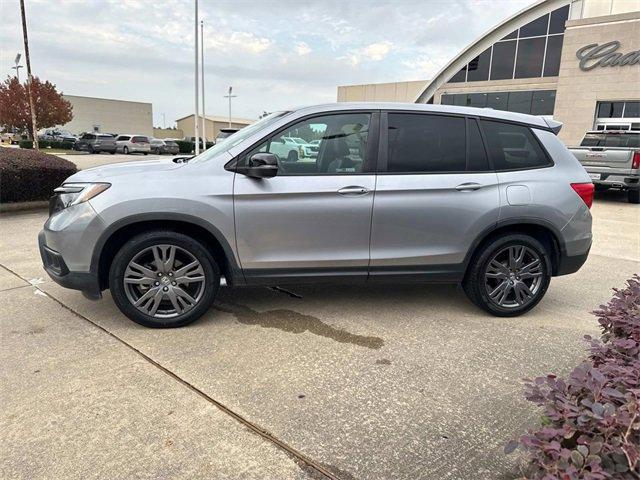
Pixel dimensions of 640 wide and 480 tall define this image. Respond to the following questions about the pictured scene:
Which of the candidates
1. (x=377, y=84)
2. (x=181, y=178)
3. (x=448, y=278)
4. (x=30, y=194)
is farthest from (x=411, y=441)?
(x=377, y=84)

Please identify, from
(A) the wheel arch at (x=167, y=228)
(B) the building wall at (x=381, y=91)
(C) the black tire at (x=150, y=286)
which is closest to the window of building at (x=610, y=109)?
(B) the building wall at (x=381, y=91)

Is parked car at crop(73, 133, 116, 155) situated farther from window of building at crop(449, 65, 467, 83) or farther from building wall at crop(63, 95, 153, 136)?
building wall at crop(63, 95, 153, 136)

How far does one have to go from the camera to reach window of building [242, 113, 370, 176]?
3.83 m

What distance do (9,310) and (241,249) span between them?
7.25 ft

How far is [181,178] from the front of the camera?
365 cm

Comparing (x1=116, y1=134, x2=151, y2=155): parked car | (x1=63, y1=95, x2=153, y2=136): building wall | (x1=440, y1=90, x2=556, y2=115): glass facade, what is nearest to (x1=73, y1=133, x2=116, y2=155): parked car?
(x1=116, y1=134, x2=151, y2=155): parked car

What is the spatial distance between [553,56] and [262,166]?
99.4ft

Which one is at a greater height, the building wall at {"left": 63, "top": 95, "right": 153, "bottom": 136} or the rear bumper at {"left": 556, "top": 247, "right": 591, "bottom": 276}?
the building wall at {"left": 63, "top": 95, "right": 153, "bottom": 136}

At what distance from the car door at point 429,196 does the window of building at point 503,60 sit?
29531 mm

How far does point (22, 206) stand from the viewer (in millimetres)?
8773

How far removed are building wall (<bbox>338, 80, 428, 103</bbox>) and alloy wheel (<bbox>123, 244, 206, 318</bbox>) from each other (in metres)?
Answer: 41.9

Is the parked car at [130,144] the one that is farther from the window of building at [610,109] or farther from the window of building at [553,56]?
the window of building at [610,109]

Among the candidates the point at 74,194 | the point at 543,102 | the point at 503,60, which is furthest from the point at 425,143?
the point at 503,60

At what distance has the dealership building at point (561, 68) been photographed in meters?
23.6
